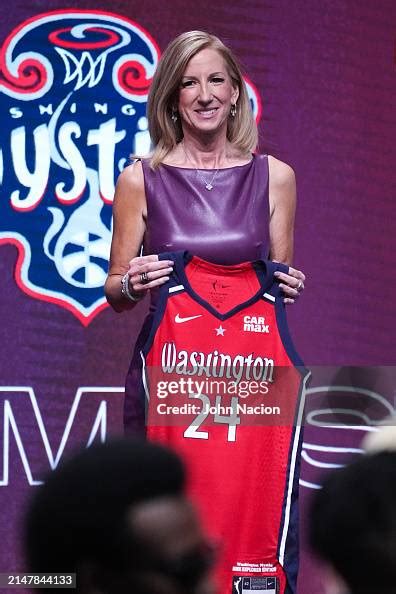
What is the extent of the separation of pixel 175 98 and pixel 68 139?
0.99 metres

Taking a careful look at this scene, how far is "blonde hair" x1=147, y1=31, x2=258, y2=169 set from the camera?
3449 mm

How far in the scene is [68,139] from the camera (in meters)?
4.41

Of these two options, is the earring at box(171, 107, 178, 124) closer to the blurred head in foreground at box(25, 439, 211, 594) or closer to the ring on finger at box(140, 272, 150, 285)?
the ring on finger at box(140, 272, 150, 285)

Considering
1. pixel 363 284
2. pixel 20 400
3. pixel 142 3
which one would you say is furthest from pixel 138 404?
pixel 142 3

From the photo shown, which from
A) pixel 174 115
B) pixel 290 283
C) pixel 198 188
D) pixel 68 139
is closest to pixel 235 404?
pixel 290 283

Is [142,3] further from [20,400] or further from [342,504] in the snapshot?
[342,504]

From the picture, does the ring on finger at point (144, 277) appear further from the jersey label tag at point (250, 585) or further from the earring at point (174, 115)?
the jersey label tag at point (250, 585)

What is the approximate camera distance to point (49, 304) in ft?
14.4

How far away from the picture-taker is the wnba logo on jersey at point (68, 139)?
173 inches

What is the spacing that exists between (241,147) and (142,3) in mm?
1135

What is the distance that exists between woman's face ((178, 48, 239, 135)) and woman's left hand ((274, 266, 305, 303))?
1.39ft

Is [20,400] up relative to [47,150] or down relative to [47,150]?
down

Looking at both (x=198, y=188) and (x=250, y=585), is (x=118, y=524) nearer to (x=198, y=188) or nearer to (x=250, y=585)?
(x=250, y=585)

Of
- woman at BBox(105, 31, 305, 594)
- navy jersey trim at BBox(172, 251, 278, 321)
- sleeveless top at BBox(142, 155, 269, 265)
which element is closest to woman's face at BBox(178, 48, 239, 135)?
woman at BBox(105, 31, 305, 594)
